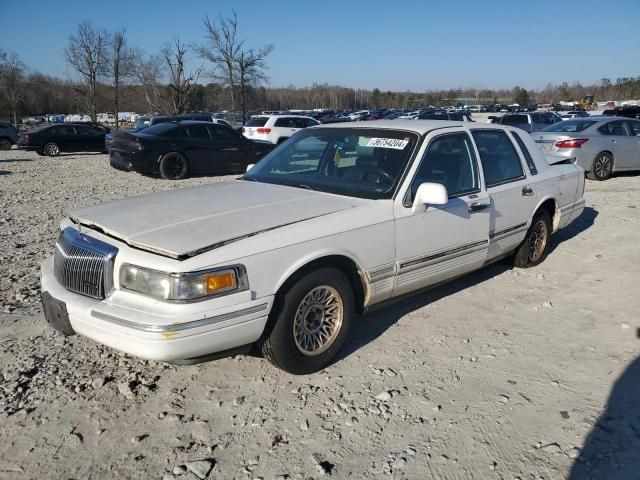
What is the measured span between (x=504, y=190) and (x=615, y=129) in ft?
31.2

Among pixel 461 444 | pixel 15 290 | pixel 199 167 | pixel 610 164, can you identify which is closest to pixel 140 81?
pixel 199 167

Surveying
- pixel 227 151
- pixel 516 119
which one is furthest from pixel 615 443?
pixel 516 119

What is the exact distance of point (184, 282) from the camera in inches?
109

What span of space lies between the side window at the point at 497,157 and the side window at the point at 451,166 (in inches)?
7.3

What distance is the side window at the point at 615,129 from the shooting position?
12172 millimetres

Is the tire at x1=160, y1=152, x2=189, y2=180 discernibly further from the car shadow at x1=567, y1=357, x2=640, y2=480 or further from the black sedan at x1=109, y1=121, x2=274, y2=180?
the car shadow at x1=567, y1=357, x2=640, y2=480

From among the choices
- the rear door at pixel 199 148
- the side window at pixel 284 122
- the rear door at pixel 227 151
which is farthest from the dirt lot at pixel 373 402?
the side window at pixel 284 122

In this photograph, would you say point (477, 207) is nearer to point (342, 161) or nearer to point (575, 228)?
point (342, 161)

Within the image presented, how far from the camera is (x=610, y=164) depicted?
1231 cm

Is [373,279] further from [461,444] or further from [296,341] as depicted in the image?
[461,444]

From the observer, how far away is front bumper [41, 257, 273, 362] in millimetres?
2736

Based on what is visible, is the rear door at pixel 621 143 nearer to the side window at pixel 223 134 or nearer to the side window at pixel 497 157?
the side window at pixel 497 157

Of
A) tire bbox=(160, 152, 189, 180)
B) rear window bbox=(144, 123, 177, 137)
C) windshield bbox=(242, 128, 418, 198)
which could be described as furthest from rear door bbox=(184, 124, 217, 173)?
windshield bbox=(242, 128, 418, 198)

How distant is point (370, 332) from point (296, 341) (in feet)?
3.30
